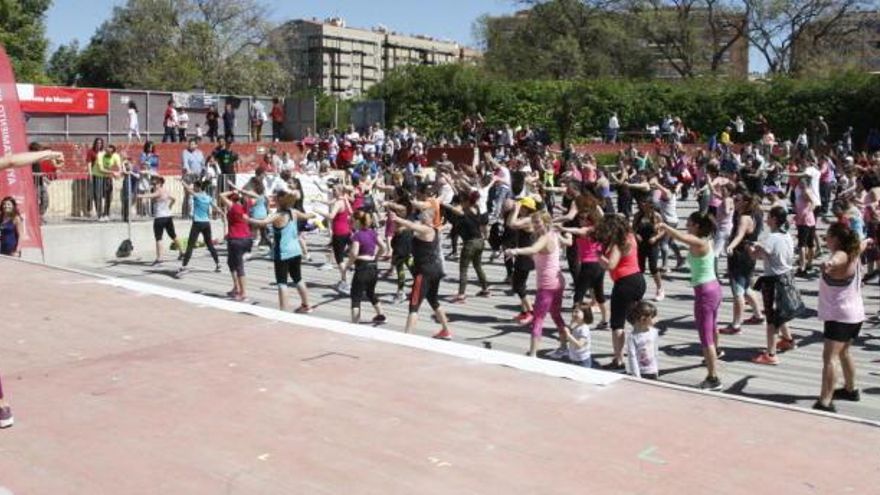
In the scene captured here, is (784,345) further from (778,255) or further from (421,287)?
(421,287)

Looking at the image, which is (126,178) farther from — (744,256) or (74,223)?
(744,256)

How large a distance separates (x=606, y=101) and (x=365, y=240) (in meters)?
33.9

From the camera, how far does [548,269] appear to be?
31.7ft

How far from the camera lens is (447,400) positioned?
6785 mm

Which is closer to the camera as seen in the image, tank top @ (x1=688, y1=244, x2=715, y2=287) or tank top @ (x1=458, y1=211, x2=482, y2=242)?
tank top @ (x1=688, y1=244, x2=715, y2=287)

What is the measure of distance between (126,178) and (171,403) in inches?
553

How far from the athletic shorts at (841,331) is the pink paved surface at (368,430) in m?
1.37

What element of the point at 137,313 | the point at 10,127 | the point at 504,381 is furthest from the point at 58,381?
the point at 10,127

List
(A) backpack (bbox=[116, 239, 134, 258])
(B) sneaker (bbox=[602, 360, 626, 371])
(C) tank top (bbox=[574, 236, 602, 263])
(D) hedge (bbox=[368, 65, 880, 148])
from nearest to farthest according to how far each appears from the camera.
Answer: (B) sneaker (bbox=[602, 360, 626, 371]), (C) tank top (bbox=[574, 236, 602, 263]), (A) backpack (bbox=[116, 239, 134, 258]), (D) hedge (bbox=[368, 65, 880, 148])

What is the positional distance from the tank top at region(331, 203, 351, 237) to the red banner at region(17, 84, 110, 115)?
14.6m

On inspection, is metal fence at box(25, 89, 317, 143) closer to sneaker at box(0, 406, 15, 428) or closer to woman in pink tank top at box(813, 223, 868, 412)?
sneaker at box(0, 406, 15, 428)

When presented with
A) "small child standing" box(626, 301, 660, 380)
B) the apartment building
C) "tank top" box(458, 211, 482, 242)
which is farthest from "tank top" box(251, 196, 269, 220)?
the apartment building

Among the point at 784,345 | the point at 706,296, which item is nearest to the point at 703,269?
the point at 706,296

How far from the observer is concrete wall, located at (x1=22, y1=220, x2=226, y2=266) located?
1872 centimetres
